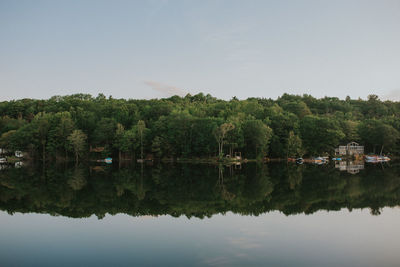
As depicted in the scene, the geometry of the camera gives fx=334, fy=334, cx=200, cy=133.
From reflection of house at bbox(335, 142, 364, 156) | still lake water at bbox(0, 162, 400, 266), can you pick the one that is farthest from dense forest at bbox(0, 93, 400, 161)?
still lake water at bbox(0, 162, 400, 266)

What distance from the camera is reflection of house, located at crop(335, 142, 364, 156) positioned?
92.3 metres

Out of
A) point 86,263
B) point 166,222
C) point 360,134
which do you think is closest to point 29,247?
point 86,263

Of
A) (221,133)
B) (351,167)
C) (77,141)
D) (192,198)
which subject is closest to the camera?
(192,198)

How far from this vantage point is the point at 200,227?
15.9 meters

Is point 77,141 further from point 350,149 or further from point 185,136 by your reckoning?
point 350,149

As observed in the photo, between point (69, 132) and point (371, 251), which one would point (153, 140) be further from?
point (371, 251)

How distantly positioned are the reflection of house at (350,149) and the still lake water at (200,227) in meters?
70.0

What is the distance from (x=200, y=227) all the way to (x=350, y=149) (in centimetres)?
8843

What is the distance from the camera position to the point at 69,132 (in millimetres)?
81438

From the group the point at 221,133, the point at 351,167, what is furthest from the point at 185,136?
the point at 351,167

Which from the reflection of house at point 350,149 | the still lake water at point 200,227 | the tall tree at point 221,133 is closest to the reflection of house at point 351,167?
the tall tree at point 221,133

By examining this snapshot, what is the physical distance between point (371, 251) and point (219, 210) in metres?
8.72

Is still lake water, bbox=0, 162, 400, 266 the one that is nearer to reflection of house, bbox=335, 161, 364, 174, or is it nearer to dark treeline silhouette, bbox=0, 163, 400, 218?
dark treeline silhouette, bbox=0, 163, 400, 218

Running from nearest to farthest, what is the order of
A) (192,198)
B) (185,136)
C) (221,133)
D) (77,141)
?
(192,198)
(221,133)
(77,141)
(185,136)
